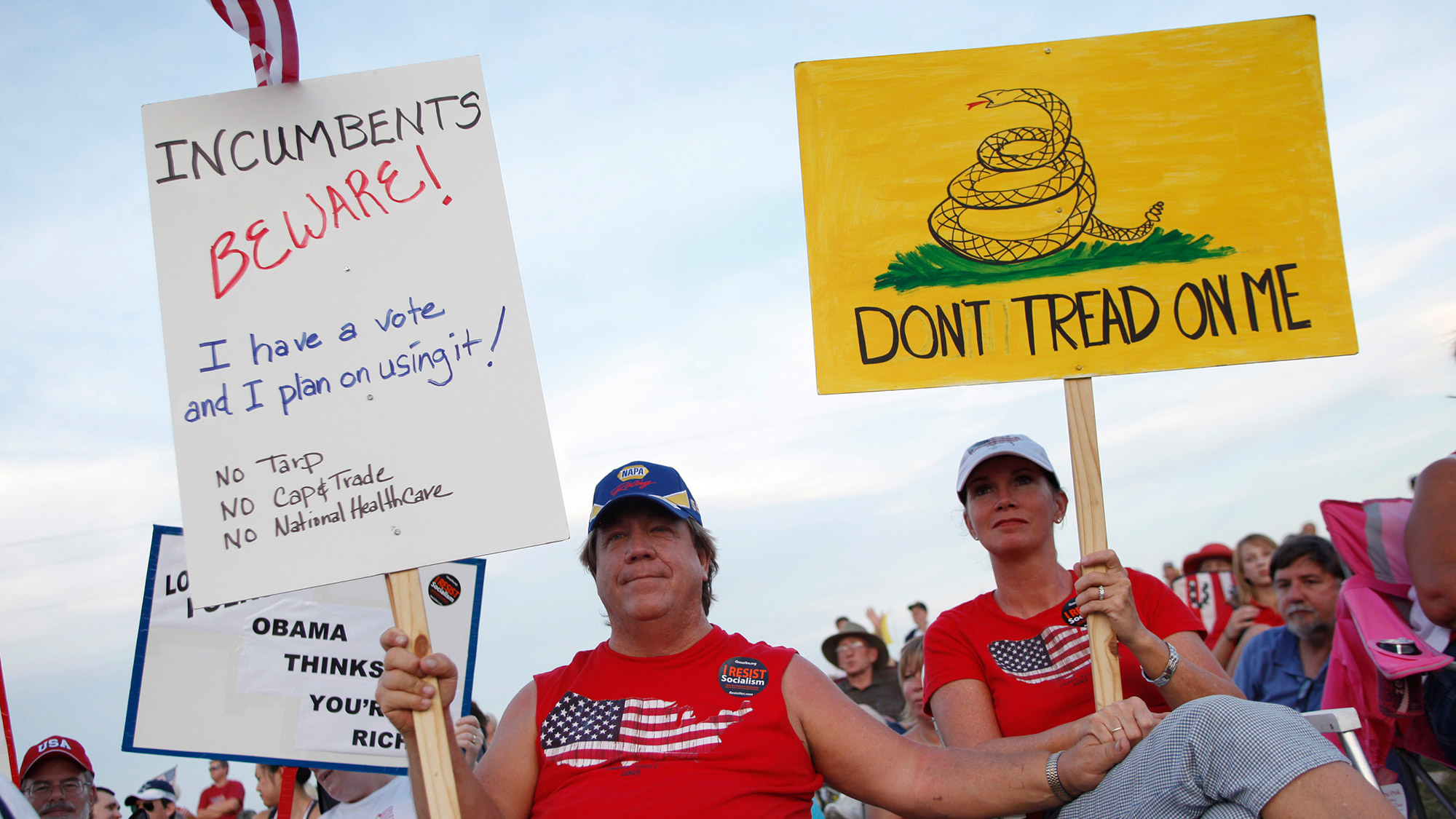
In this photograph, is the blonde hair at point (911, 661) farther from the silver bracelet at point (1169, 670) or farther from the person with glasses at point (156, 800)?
Answer: the person with glasses at point (156, 800)

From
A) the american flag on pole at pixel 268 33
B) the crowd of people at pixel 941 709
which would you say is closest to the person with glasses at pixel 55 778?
the crowd of people at pixel 941 709


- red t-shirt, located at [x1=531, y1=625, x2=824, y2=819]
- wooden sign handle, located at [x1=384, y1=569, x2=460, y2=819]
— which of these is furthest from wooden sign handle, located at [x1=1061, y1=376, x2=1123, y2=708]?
wooden sign handle, located at [x1=384, y1=569, x2=460, y2=819]

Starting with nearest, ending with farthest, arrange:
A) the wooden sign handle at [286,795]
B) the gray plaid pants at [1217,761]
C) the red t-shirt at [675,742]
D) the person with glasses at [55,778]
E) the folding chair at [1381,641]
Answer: the gray plaid pants at [1217,761] → the red t-shirt at [675,742] → the folding chair at [1381,641] → the wooden sign handle at [286,795] → the person with glasses at [55,778]

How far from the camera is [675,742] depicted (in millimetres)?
2547

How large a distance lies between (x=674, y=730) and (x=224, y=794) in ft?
27.2

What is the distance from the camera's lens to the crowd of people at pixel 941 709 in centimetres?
200

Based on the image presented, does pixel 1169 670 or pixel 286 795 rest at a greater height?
pixel 1169 670

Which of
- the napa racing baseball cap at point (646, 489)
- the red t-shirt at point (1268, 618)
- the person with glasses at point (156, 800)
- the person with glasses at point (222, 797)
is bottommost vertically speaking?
the person with glasses at point (222, 797)

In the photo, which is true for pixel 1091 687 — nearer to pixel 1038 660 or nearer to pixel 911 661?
pixel 1038 660

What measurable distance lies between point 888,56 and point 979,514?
138 centimetres

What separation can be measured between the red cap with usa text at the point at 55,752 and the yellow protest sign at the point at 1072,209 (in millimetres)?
4157

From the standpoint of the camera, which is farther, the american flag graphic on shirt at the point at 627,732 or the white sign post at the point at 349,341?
the american flag graphic on shirt at the point at 627,732

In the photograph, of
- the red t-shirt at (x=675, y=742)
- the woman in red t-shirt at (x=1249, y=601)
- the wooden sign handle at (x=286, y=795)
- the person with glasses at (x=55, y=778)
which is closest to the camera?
the red t-shirt at (x=675, y=742)

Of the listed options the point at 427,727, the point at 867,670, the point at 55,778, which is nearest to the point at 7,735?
the point at 55,778
